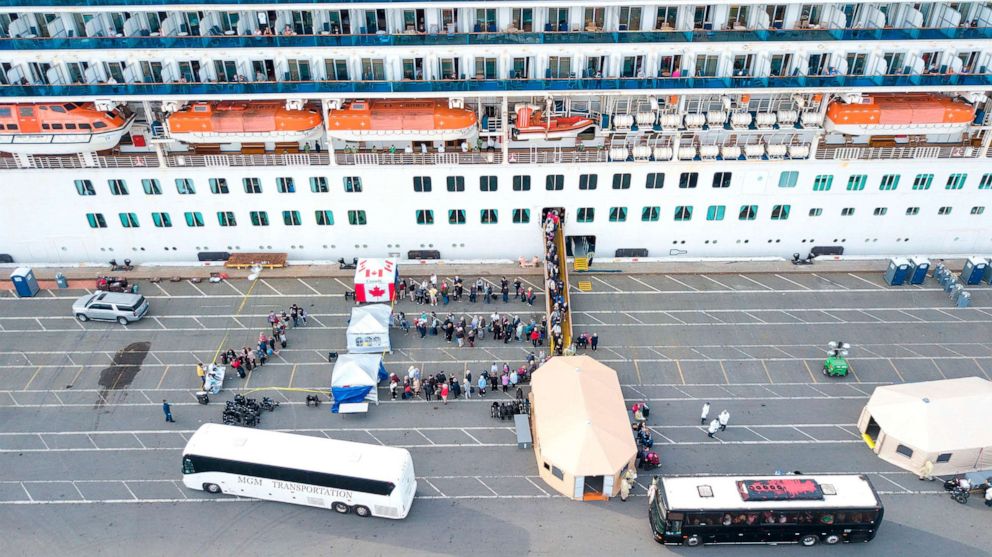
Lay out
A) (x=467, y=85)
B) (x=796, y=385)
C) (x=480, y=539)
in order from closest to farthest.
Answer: (x=480, y=539)
(x=796, y=385)
(x=467, y=85)

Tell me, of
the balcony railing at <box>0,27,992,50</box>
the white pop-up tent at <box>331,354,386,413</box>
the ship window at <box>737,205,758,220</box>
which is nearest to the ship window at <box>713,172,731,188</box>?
the ship window at <box>737,205,758,220</box>

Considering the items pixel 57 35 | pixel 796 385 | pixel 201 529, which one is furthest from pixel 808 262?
pixel 57 35

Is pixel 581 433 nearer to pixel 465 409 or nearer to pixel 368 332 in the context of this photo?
pixel 465 409

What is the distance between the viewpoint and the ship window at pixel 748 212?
53.1 meters

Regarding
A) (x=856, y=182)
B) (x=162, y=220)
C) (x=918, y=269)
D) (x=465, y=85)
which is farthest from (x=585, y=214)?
(x=162, y=220)

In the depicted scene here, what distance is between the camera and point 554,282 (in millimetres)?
48406

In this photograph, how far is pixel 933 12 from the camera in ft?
161

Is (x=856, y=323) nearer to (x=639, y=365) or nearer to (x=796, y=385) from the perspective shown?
(x=796, y=385)

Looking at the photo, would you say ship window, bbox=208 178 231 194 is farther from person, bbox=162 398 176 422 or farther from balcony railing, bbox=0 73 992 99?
person, bbox=162 398 176 422

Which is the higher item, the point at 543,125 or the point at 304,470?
the point at 543,125

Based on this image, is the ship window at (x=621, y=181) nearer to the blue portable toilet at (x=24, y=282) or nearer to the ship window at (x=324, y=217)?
the ship window at (x=324, y=217)

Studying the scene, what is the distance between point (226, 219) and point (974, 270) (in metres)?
51.0

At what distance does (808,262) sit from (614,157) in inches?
650

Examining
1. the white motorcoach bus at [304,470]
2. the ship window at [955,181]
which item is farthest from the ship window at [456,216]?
the ship window at [955,181]
